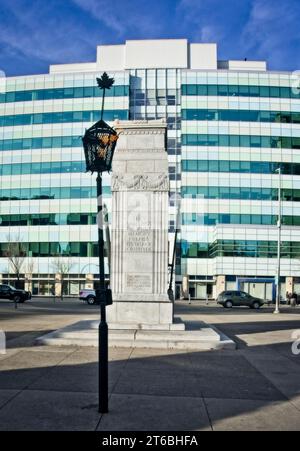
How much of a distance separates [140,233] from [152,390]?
8.37 m

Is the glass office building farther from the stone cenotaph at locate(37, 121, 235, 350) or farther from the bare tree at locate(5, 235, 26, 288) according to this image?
the stone cenotaph at locate(37, 121, 235, 350)

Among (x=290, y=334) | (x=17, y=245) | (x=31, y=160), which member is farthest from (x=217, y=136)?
(x=290, y=334)

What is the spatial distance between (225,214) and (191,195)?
19.3ft

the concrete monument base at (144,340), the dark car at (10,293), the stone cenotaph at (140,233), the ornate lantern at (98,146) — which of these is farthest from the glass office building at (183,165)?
the ornate lantern at (98,146)

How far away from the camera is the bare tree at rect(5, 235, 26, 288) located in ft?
208

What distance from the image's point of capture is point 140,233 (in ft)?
51.2

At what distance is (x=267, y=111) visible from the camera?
213ft

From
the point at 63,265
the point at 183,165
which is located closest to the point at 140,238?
the point at 183,165

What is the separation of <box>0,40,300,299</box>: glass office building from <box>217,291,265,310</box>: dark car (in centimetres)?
1665

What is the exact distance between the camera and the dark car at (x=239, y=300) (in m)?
42.5

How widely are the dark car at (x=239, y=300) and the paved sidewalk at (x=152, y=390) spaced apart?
30574 mm

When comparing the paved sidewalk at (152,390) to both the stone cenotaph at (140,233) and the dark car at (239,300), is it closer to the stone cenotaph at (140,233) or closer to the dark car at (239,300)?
the stone cenotaph at (140,233)

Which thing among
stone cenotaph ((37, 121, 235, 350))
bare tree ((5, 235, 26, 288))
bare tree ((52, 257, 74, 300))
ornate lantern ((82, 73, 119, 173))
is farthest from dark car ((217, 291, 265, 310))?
ornate lantern ((82, 73, 119, 173))

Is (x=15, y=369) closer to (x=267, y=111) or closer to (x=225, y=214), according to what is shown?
(x=225, y=214)
